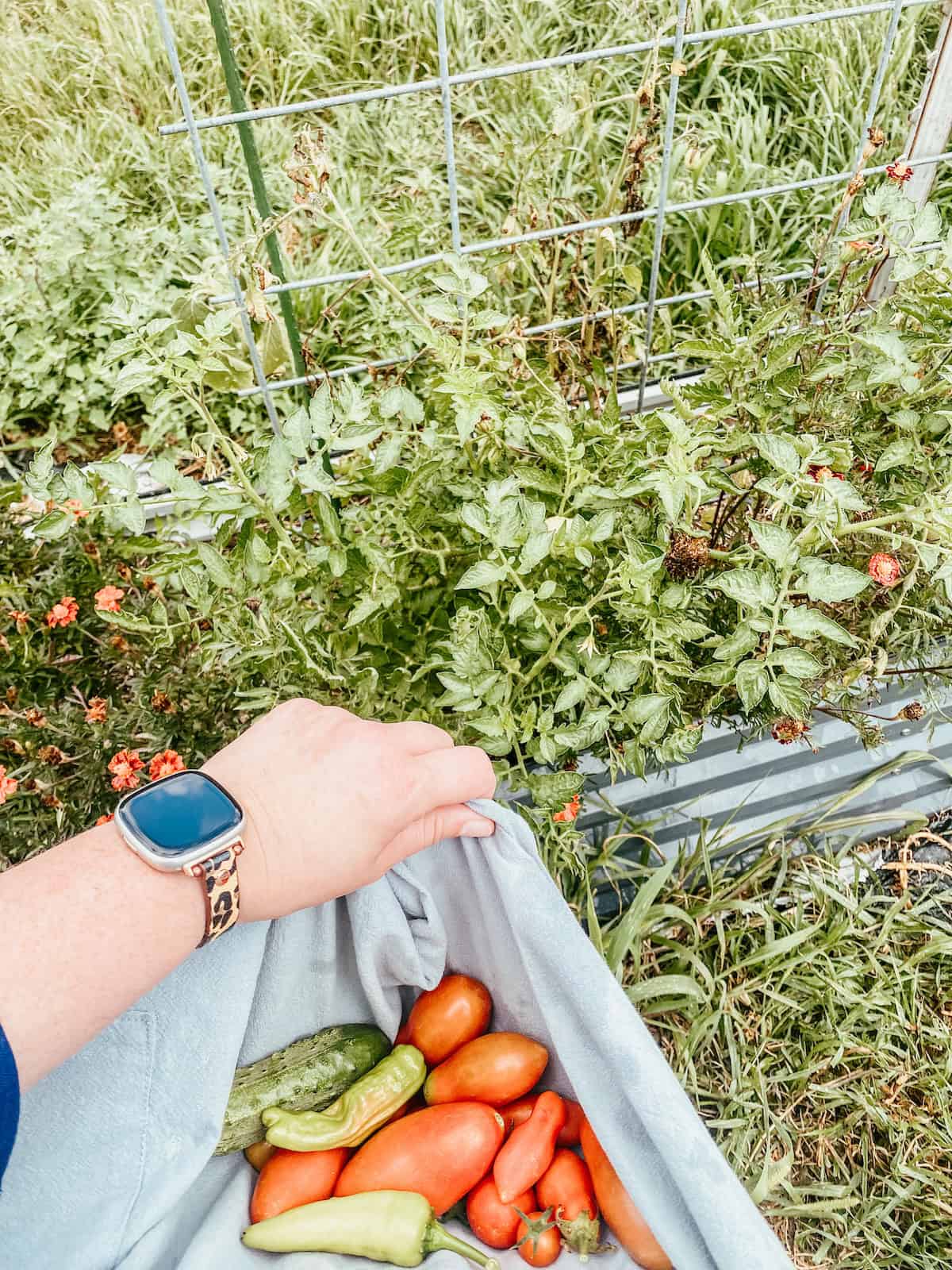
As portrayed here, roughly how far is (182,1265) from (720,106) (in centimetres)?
309

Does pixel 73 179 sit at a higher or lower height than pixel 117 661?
higher

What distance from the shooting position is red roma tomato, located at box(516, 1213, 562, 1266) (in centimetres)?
117

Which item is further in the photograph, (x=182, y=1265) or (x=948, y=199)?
(x=948, y=199)

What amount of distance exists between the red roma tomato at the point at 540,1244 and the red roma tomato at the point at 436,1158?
0.09 meters

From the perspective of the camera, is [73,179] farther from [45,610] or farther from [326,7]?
[45,610]

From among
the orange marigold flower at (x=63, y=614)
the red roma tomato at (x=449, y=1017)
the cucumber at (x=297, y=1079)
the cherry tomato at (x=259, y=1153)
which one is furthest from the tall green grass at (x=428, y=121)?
the cherry tomato at (x=259, y=1153)

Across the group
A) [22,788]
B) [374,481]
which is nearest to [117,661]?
[22,788]

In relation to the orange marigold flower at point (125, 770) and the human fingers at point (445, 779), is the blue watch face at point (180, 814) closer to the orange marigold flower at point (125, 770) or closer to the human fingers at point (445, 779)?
the human fingers at point (445, 779)

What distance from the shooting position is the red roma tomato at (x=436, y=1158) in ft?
4.01

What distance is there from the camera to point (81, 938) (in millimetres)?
876

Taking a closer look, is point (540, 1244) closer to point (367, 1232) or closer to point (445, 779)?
point (367, 1232)

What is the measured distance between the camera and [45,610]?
1595 millimetres

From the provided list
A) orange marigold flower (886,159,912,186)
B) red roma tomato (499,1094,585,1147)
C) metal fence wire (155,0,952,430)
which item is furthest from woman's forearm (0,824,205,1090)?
orange marigold flower (886,159,912,186)

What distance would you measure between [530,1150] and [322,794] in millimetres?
588
